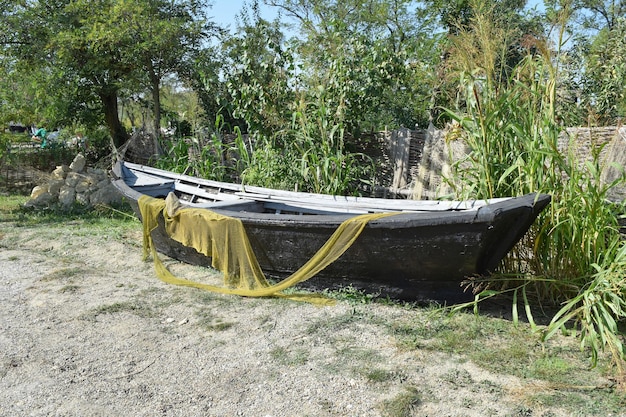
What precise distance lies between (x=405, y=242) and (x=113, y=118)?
10.7m

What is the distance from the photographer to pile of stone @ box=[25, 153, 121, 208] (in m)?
10.2

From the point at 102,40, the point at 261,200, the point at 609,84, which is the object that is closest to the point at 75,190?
the point at 102,40

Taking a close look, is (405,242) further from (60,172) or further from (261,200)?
(60,172)

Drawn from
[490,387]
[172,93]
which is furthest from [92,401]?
[172,93]

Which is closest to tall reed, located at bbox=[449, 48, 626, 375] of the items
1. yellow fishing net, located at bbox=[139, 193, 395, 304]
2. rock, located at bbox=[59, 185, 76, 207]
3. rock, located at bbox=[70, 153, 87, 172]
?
yellow fishing net, located at bbox=[139, 193, 395, 304]

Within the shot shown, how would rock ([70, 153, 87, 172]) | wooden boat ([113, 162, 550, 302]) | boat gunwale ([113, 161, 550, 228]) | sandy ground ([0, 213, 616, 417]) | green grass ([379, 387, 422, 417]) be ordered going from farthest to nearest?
1. rock ([70, 153, 87, 172])
2. wooden boat ([113, 162, 550, 302])
3. boat gunwale ([113, 161, 550, 228])
4. sandy ground ([0, 213, 616, 417])
5. green grass ([379, 387, 422, 417])

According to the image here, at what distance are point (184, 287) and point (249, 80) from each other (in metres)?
4.29

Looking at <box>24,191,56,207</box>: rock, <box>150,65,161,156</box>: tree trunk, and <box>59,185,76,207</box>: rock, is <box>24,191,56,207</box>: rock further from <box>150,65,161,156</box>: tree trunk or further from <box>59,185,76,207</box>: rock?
<box>150,65,161,156</box>: tree trunk

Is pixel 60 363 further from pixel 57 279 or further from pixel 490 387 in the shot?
pixel 490 387

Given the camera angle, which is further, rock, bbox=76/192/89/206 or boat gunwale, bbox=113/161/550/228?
rock, bbox=76/192/89/206

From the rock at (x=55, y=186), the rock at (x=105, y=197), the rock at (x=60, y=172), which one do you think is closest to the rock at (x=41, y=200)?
the rock at (x=55, y=186)

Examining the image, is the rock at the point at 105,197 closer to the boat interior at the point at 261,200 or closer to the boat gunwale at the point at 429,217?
the boat interior at the point at 261,200

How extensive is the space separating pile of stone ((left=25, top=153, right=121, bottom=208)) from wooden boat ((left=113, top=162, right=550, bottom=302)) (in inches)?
196

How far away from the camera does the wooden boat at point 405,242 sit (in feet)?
13.8
